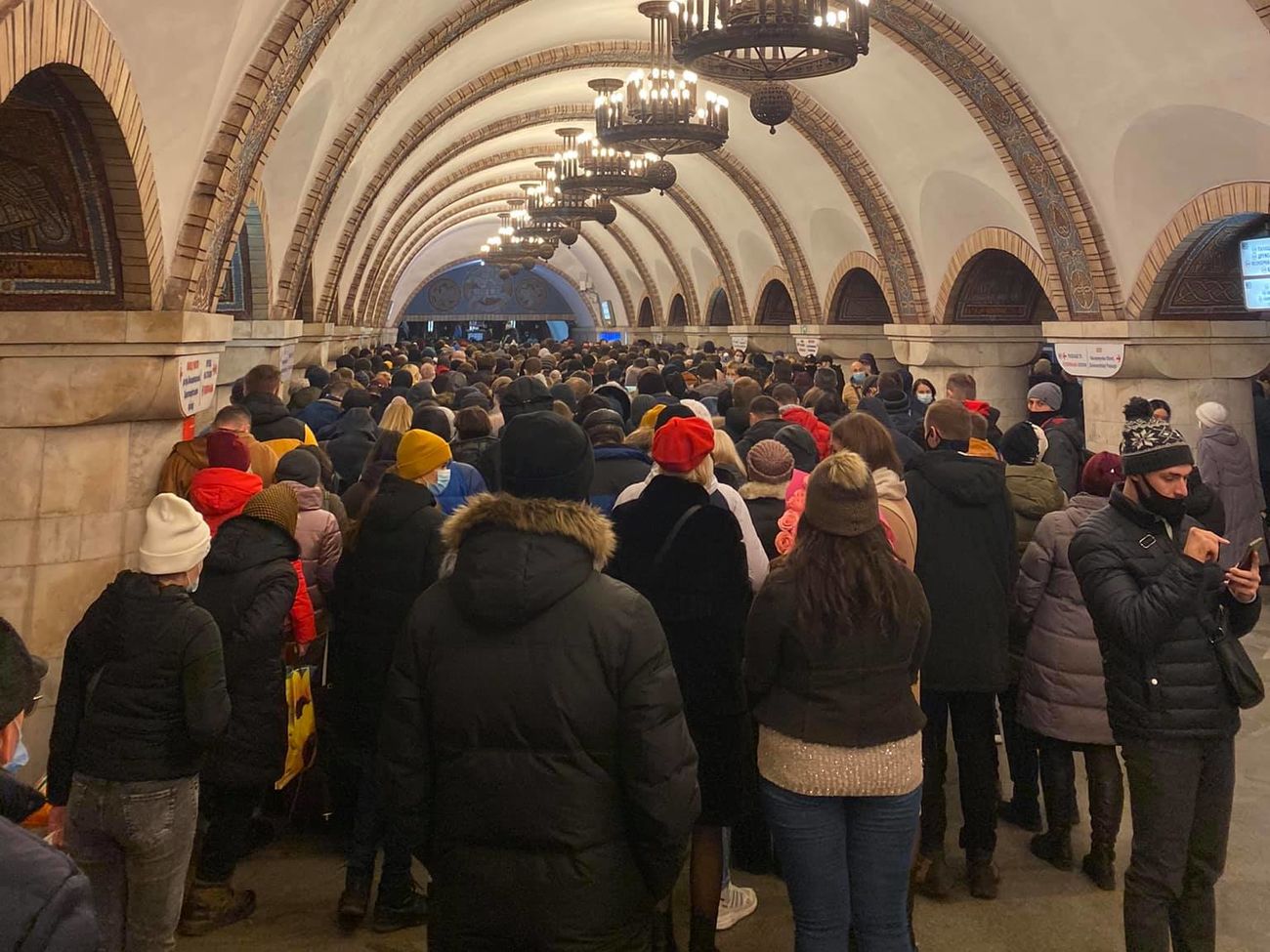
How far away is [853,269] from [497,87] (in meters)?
6.01

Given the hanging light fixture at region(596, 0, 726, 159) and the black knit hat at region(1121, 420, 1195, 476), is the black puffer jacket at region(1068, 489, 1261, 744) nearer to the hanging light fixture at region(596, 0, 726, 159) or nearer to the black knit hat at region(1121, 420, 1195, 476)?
the black knit hat at region(1121, 420, 1195, 476)

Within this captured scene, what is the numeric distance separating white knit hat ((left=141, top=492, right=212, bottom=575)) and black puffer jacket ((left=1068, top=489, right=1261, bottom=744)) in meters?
2.37

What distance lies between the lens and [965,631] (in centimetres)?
334

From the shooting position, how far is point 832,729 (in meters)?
2.36

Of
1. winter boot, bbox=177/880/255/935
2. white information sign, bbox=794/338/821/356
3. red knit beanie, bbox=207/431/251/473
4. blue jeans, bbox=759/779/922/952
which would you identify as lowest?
winter boot, bbox=177/880/255/935

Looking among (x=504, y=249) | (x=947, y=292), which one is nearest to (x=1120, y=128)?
(x=947, y=292)

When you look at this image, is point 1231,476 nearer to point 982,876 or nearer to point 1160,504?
point 982,876

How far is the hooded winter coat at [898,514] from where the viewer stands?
331 cm

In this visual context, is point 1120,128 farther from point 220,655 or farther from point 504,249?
point 504,249

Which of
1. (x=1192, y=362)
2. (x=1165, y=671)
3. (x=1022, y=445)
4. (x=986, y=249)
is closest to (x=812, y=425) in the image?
(x=1022, y=445)

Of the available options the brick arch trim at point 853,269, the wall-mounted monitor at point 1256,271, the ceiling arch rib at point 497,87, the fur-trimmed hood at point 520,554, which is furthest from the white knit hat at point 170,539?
the brick arch trim at point 853,269

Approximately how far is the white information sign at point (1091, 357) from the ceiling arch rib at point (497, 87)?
3228mm

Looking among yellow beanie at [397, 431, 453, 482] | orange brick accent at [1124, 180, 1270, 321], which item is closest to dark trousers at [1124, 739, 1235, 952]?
yellow beanie at [397, 431, 453, 482]

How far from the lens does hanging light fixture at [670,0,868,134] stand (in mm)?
5922
